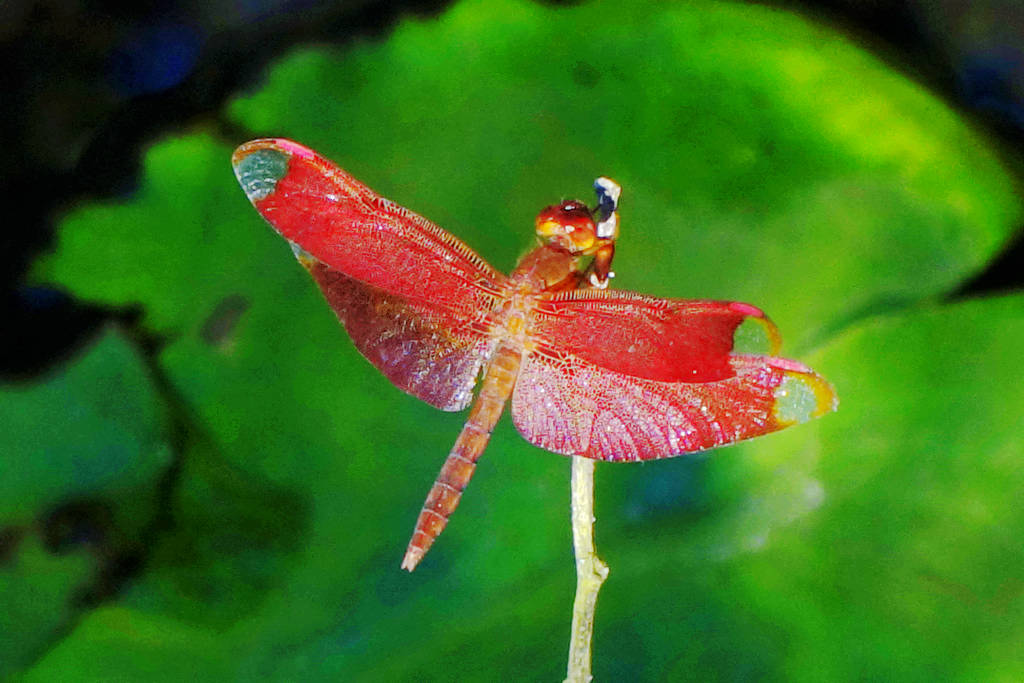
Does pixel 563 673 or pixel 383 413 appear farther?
pixel 383 413

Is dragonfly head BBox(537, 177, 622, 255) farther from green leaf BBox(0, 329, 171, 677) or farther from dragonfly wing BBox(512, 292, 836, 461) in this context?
green leaf BBox(0, 329, 171, 677)

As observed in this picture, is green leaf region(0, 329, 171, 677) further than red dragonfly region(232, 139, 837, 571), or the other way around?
green leaf region(0, 329, 171, 677)

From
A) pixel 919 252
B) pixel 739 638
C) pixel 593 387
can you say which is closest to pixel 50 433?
pixel 593 387

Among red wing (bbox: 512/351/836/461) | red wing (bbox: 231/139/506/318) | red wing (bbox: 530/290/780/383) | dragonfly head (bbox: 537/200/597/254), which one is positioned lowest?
red wing (bbox: 512/351/836/461)

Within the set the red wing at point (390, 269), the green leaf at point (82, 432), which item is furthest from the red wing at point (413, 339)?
the green leaf at point (82, 432)

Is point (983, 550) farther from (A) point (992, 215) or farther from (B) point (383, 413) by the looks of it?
(B) point (383, 413)

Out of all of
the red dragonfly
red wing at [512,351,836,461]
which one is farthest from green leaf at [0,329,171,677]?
red wing at [512,351,836,461]
